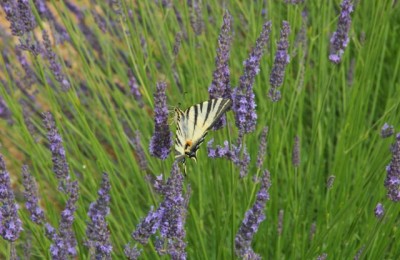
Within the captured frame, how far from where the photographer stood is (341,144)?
93.6 inches

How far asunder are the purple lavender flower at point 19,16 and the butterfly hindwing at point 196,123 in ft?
1.96

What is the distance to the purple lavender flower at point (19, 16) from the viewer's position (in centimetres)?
175

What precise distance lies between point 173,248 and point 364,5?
2.39 m

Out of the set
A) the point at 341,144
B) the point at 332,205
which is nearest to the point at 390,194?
the point at 341,144

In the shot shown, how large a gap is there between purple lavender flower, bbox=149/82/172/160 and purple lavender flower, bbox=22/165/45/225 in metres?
0.33

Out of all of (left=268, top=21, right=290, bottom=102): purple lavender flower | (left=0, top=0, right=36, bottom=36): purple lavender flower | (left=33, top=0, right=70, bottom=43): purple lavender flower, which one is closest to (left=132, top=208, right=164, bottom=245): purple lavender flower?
(left=268, top=21, right=290, bottom=102): purple lavender flower

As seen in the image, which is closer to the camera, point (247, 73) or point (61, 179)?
point (247, 73)

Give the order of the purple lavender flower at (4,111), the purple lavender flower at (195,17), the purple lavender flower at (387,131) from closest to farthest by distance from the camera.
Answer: the purple lavender flower at (387,131) → the purple lavender flower at (195,17) → the purple lavender flower at (4,111)

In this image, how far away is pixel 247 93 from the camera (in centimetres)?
150

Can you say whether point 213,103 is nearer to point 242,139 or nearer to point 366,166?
point 242,139

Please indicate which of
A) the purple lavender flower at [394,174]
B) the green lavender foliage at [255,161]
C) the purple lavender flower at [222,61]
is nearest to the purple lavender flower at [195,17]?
the green lavender foliage at [255,161]

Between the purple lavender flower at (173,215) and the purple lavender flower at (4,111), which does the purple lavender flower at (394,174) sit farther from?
the purple lavender flower at (4,111)

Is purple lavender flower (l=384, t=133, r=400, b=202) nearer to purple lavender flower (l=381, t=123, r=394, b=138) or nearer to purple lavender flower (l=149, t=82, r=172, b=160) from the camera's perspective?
Result: purple lavender flower (l=381, t=123, r=394, b=138)

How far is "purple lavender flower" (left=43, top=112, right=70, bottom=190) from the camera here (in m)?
1.54
